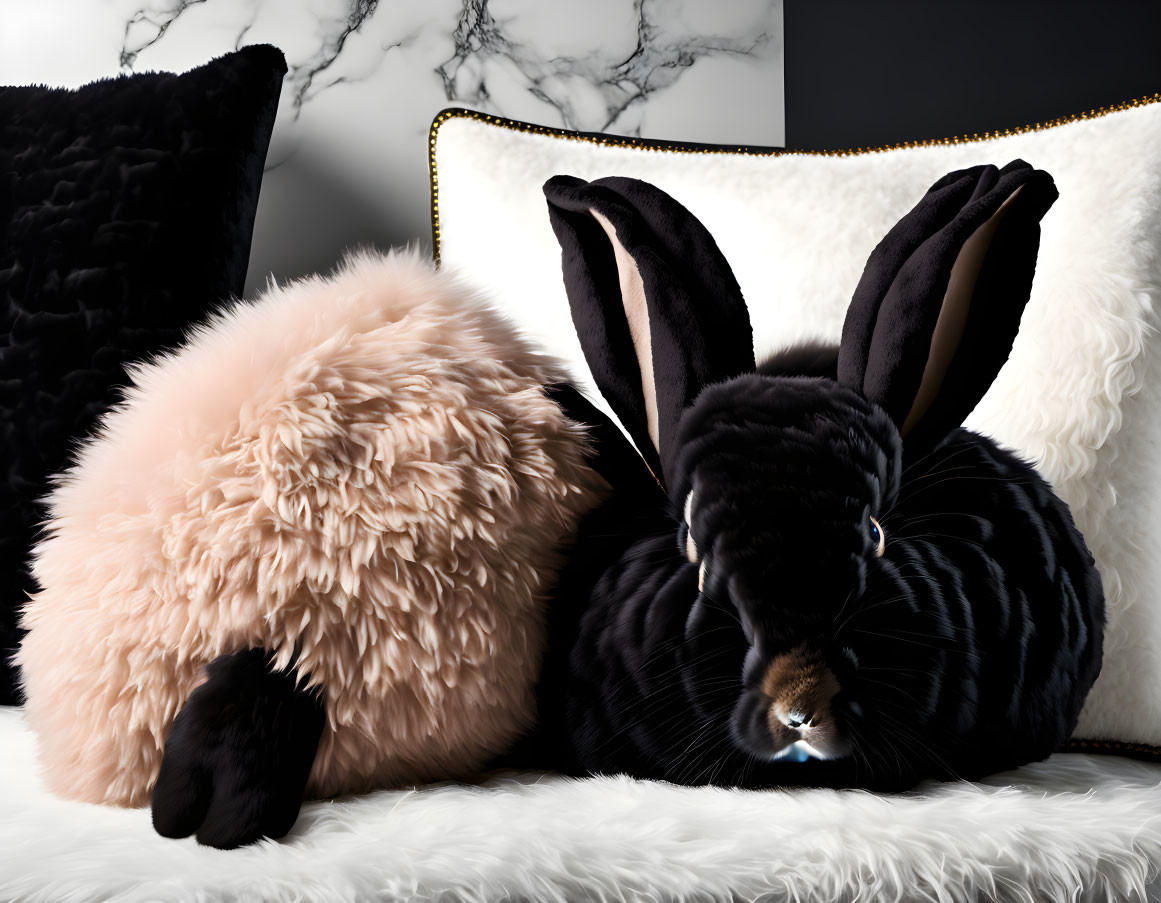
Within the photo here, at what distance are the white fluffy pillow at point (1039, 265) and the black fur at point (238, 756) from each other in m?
0.45

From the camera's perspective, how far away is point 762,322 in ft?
2.69

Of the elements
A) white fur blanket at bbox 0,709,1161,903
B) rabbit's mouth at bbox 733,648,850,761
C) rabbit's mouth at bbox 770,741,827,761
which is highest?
rabbit's mouth at bbox 733,648,850,761

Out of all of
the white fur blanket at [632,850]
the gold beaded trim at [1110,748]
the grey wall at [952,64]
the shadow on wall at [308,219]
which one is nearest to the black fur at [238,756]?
the white fur blanket at [632,850]

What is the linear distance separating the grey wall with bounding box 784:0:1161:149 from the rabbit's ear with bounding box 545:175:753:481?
2.97 ft

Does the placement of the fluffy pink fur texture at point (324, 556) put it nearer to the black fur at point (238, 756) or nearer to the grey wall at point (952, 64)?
the black fur at point (238, 756)

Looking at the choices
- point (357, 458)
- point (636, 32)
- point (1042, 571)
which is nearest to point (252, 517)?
point (357, 458)

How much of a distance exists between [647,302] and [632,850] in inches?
11.9

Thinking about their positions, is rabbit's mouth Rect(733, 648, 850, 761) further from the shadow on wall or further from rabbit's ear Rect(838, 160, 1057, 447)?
the shadow on wall

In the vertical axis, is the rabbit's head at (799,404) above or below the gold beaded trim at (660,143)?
below

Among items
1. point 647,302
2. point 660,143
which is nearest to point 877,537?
point 647,302

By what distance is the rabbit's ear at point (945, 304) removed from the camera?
1.70ft

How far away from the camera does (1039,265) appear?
2.47 feet

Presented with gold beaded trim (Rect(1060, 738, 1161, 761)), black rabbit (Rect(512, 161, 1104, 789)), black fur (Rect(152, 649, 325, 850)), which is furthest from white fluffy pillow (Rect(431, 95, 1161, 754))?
black fur (Rect(152, 649, 325, 850))

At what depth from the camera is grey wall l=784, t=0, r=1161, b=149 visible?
1.27 meters
